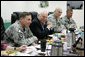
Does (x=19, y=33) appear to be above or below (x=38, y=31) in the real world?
above

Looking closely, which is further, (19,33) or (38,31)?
(38,31)

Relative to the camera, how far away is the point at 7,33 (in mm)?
2963

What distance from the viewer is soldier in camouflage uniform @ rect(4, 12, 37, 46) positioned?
285cm

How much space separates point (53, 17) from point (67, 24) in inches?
18.1

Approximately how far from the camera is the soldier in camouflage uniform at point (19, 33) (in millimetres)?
2850

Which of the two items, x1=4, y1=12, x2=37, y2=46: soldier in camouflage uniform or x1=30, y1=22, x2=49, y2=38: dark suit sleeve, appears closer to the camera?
x1=4, y1=12, x2=37, y2=46: soldier in camouflage uniform

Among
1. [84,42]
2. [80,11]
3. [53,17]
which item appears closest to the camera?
[84,42]

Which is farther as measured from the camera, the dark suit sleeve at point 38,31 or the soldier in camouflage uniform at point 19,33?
the dark suit sleeve at point 38,31

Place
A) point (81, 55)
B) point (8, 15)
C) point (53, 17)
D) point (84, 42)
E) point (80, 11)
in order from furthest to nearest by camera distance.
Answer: point (80, 11) < point (8, 15) < point (53, 17) < point (84, 42) < point (81, 55)

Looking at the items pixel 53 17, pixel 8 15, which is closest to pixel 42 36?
pixel 53 17

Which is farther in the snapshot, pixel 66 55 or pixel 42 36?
pixel 42 36

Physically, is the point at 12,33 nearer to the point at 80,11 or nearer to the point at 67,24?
the point at 67,24

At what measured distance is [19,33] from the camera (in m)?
2.86

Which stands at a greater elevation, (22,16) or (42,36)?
(22,16)
